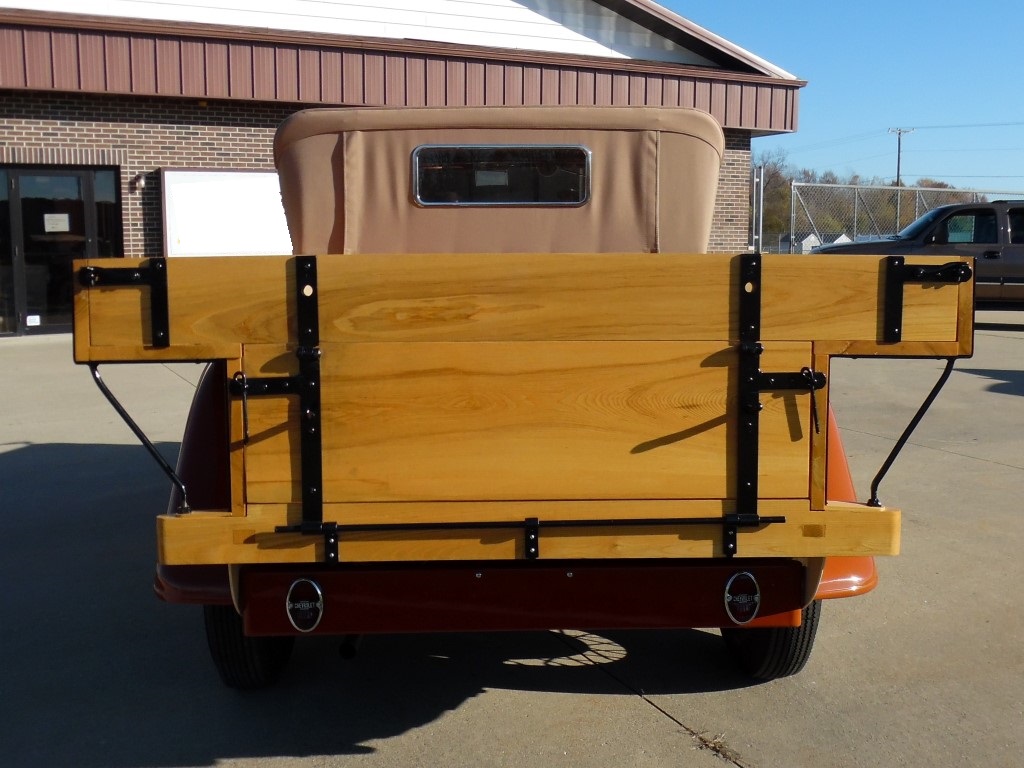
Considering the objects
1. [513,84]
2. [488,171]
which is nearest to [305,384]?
[488,171]

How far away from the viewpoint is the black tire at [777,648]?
3.39 meters

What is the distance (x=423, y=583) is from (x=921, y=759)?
1582mm

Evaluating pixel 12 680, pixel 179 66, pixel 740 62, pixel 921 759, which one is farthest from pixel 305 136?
pixel 740 62

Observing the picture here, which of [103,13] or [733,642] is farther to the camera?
[103,13]

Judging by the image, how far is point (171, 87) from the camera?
543 inches

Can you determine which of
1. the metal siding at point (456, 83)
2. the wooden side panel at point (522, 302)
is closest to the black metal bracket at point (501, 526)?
the wooden side panel at point (522, 302)

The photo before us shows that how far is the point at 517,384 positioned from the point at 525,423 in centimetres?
10

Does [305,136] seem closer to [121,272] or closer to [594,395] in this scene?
[121,272]

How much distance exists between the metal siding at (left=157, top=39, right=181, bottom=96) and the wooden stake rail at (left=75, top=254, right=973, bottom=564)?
40.2 feet

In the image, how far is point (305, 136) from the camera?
3.68 meters

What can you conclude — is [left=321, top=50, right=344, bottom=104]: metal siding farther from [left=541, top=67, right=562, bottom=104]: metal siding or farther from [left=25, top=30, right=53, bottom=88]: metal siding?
[left=25, top=30, right=53, bottom=88]: metal siding

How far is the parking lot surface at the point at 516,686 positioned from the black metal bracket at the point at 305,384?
1.04 meters

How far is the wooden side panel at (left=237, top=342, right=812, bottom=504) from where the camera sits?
2.64 meters

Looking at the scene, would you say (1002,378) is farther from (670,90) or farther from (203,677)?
(203,677)
